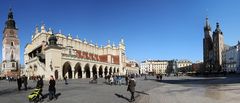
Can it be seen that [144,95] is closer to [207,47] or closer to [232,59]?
[232,59]

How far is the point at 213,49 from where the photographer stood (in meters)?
→ 166

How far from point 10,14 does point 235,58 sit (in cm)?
10544

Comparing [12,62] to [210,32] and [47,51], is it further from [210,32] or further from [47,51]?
[210,32]

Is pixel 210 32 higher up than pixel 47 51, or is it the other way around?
pixel 210 32

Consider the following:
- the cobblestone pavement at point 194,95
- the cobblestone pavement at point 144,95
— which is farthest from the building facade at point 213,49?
the cobblestone pavement at point 144,95

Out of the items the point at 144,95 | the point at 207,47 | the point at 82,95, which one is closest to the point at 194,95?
the point at 144,95

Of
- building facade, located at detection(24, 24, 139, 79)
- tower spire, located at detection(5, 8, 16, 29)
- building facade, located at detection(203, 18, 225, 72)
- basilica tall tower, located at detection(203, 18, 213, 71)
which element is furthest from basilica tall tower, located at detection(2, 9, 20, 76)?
basilica tall tower, located at detection(203, 18, 213, 71)

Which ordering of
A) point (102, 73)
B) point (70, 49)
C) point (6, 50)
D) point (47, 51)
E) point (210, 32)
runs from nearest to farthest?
point (47, 51), point (70, 49), point (102, 73), point (6, 50), point (210, 32)

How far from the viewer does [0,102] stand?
61.6 feet

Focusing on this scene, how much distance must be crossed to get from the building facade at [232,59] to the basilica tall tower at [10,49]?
97523 millimetres

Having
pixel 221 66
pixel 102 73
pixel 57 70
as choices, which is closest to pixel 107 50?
pixel 102 73

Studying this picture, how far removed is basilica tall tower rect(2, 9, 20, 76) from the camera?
4653 inches

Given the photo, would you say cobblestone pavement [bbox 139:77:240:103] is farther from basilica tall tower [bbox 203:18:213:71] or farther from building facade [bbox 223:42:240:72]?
basilica tall tower [bbox 203:18:213:71]

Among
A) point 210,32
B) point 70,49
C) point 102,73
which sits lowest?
point 102,73
